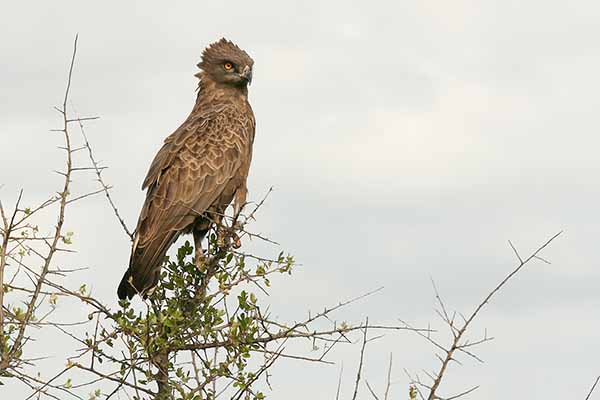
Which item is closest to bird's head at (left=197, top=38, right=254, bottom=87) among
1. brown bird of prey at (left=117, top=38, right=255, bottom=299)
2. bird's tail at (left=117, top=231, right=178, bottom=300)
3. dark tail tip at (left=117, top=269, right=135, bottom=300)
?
brown bird of prey at (left=117, top=38, right=255, bottom=299)

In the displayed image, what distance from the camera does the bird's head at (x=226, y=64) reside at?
10.3 meters

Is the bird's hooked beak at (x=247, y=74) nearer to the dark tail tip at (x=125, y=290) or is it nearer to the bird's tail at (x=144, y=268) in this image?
the bird's tail at (x=144, y=268)

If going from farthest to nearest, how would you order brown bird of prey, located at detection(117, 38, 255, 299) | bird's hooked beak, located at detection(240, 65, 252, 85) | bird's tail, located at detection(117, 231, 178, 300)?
bird's hooked beak, located at detection(240, 65, 252, 85) → brown bird of prey, located at detection(117, 38, 255, 299) → bird's tail, located at detection(117, 231, 178, 300)

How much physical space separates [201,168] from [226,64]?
1.71 metres

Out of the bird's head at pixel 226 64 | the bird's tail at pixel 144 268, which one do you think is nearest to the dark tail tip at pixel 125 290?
the bird's tail at pixel 144 268

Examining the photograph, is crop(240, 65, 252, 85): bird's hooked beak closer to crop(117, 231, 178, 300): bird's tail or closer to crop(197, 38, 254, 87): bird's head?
crop(197, 38, 254, 87): bird's head

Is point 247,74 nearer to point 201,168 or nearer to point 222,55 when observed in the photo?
point 222,55

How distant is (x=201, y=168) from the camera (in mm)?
9172

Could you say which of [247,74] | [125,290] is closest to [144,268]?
[125,290]

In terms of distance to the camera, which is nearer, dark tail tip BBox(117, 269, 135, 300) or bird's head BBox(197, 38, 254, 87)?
dark tail tip BBox(117, 269, 135, 300)

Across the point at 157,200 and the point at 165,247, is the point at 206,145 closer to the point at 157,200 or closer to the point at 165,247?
the point at 157,200

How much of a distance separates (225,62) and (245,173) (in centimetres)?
149

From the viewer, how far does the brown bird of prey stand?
8195 millimetres

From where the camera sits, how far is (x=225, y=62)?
1043 centimetres
